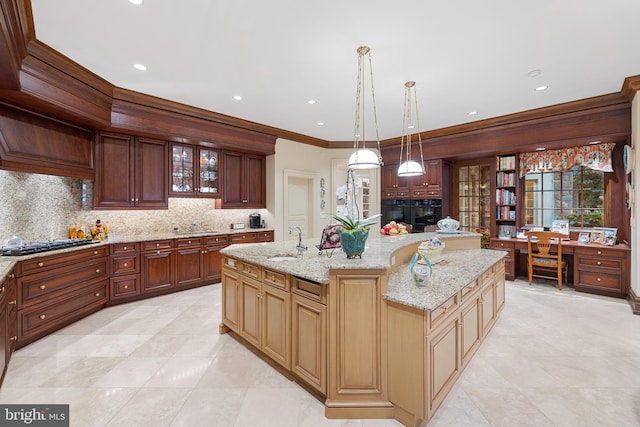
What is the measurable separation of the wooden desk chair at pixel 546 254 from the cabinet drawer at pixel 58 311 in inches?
251

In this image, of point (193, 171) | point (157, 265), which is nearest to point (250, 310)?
point (157, 265)

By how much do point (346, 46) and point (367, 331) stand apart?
2483mm

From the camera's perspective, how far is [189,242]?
183 inches

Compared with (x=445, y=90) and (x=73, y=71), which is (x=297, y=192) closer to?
(x=445, y=90)

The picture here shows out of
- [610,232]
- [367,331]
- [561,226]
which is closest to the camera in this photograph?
[367,331]

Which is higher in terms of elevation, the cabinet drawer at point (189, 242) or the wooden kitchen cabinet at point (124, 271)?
the cabinet drawer at point (189, 242)

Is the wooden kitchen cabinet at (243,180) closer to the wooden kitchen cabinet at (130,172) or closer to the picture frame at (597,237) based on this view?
the wooden kitchen cabinet at (130,172)

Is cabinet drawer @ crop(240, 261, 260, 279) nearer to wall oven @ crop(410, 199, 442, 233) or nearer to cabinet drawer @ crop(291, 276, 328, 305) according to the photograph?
cabinet drawer @ crop(291, 276, 328, 305)

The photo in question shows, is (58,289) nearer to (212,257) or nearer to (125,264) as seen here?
(125,264)

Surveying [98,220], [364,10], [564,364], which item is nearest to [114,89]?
[98,220]

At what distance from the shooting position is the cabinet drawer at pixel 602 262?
415 centimetres

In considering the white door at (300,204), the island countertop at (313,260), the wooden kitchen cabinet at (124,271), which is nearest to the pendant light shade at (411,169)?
the island countertop at (313,260)

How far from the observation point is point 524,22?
2373 millimetres

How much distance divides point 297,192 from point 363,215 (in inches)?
68.9
